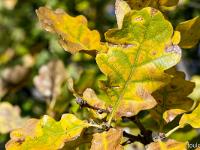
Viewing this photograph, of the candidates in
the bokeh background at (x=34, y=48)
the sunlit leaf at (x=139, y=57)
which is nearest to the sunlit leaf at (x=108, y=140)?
the sunlit leaf at (x=139, y=57)

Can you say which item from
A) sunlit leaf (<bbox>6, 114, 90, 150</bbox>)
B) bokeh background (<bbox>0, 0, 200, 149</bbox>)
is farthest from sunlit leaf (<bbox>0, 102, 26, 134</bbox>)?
sunlit leaf (<bbox>6, 114, 90, 150</bbox>)

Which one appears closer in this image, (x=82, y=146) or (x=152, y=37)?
(x=152, y=37)

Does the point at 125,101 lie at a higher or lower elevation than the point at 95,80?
higher

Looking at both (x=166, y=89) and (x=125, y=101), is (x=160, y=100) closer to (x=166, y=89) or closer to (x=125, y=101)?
(x=166, y=89)

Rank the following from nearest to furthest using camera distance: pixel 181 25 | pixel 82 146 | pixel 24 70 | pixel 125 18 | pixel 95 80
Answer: pixel 125 18
pixel 181 25
pixel 82 146
pixel 95 80
pixel 24 70

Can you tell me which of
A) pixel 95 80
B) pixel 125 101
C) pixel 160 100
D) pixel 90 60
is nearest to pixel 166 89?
pixel 160 100

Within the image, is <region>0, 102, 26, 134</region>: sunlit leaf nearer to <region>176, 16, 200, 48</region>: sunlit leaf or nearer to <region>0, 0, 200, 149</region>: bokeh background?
<region>0, 0, 200, 149</region>: bokeh background

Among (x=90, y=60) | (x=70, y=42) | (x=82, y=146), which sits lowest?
(x=90, y=60)

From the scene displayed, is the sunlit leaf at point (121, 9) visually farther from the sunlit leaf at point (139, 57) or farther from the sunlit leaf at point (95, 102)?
the sunlit leaf at point (95, 102)
